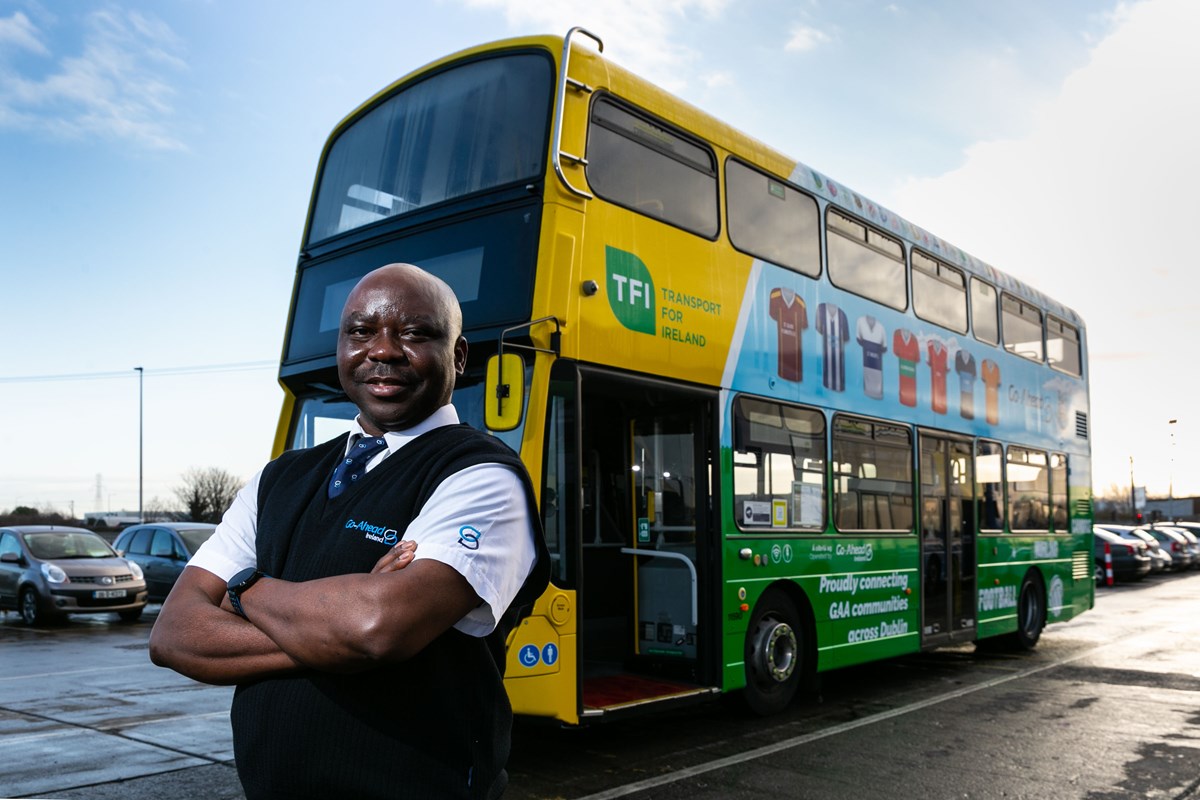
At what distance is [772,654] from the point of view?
7895mm

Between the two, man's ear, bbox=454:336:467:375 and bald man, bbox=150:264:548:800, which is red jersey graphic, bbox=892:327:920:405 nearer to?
man's ear, bbox=454:336:467:375

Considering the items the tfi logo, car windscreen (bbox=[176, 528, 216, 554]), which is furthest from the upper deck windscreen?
car windscreen (bbox=[176, 528, 216, 554])

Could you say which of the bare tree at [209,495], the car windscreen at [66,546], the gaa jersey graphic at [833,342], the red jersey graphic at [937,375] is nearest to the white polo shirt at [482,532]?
the gaa jersey graphic at [833,342]

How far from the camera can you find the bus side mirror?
581cm

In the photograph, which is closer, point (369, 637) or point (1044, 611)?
point (369, 637)

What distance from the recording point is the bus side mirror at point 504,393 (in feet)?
19.1

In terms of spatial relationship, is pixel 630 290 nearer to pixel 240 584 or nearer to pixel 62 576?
pixel 240 584

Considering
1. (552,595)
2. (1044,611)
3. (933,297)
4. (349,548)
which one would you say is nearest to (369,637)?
(349,548)

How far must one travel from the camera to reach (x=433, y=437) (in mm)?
2002

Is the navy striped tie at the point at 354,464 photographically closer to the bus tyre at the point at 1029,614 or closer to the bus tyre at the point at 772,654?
the bus tyre at the point at 772,654

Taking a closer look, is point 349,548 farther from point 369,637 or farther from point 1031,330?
point 1031,330

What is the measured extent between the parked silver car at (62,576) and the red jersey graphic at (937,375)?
1250cm

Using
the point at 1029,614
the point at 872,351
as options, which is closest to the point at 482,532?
the point at 872,351

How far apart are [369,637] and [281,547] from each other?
32 centimetres
